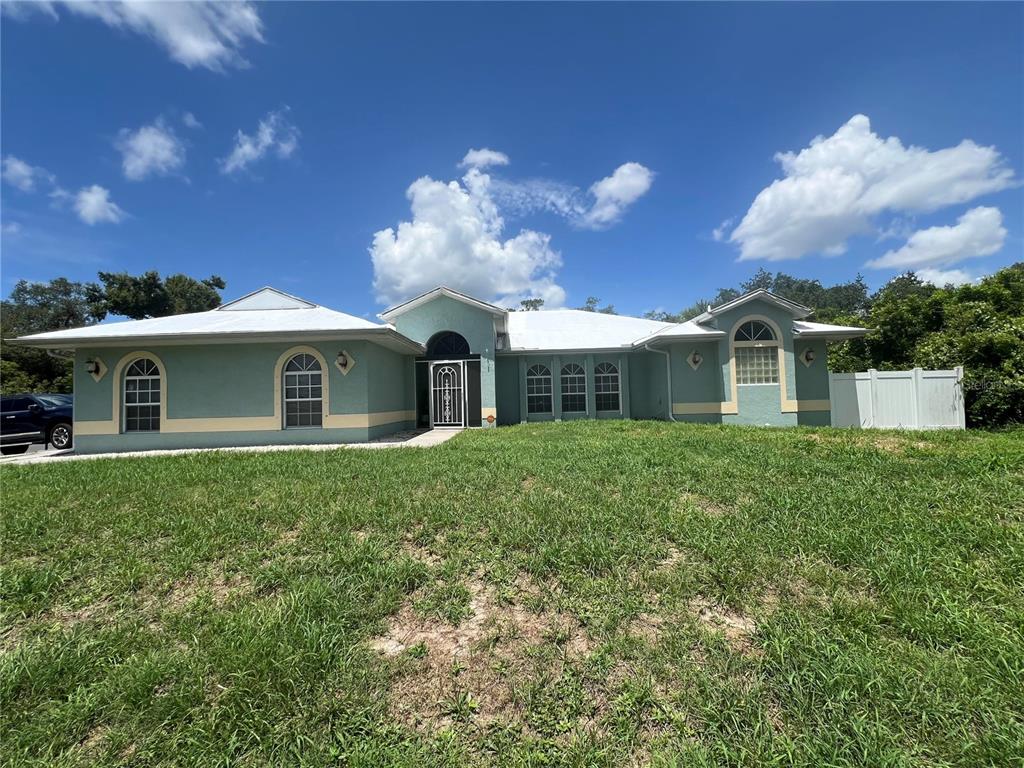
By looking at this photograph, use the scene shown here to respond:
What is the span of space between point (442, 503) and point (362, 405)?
25.5 ft

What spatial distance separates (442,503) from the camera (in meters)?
4.95

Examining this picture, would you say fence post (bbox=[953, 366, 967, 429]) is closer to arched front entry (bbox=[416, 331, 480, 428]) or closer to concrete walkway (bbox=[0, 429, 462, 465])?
arched front entry (bbox=[416, 331, 480, 428])

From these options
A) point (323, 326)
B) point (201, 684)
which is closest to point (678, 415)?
point (323, 326)

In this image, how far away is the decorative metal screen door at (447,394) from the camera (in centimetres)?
1528

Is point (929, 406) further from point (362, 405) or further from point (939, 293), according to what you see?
point (362, 405)

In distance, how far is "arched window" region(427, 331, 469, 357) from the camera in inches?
617

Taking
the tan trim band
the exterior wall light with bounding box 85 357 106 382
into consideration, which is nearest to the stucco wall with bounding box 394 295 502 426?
the tan trim band

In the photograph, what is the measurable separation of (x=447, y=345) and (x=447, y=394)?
5.90ft

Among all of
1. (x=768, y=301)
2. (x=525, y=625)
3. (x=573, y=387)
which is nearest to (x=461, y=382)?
(x=573, y=387)

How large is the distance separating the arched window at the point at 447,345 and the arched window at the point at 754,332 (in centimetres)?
907

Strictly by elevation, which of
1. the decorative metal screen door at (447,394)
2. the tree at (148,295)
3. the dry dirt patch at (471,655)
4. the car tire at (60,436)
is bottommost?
the dry dirt patch at (471,655)

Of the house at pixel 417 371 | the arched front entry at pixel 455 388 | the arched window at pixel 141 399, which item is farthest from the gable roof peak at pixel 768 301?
the arched window at pixel 141 399

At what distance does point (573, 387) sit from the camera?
16.7m

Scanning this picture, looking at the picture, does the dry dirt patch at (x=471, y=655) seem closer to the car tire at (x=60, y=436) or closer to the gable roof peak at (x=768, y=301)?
the gable roof peak at (x=768, y=301)
